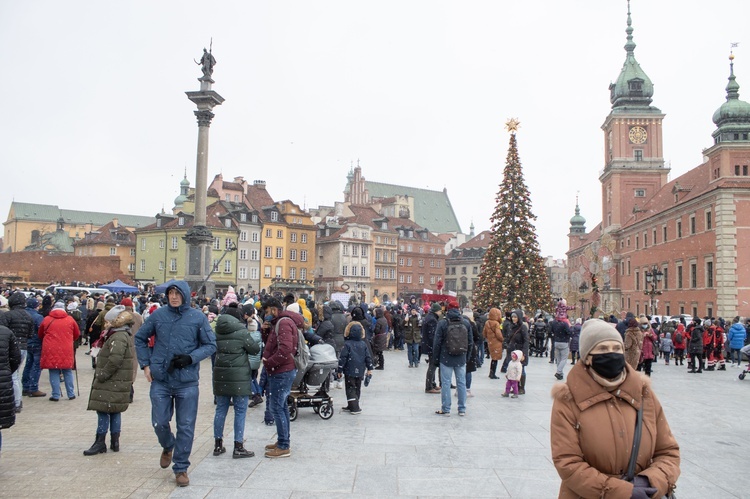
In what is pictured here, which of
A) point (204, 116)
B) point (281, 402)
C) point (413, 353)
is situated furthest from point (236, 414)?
point (204, 116)

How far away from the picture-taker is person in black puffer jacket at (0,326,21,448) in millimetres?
6449

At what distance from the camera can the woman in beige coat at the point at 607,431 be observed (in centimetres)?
343

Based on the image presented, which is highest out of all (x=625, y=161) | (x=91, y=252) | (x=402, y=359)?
(x=625, y=161)

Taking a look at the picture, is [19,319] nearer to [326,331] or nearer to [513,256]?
[326,331]

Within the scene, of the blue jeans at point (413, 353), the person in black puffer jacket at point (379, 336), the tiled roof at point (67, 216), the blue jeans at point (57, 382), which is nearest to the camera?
the blue jeans at point (57, 382)

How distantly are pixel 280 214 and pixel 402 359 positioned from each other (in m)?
56.0

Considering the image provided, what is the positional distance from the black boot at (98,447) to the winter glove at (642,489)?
6.44 metres

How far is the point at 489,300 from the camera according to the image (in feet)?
120

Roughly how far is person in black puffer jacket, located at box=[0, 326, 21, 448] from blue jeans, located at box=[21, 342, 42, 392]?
19.0ft

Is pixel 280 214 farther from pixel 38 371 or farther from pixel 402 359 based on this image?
pixel 38 371

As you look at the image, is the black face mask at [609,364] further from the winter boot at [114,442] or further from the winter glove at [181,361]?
the winter boot at [114,442]

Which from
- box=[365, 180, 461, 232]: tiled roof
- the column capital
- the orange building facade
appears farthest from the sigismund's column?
box=[365, 180, 461, 232]: tiled roof

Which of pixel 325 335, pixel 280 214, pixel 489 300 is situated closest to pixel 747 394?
pixel 325 335

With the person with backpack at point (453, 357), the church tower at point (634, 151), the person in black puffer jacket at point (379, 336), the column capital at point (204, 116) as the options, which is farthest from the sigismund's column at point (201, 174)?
the church tower at point (634, 151)
